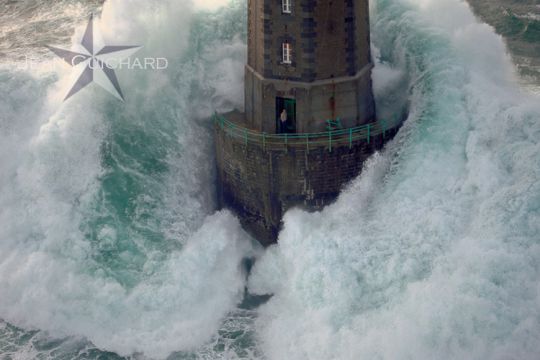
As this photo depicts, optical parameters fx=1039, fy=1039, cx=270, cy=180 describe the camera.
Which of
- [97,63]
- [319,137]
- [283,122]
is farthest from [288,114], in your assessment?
[97,63]

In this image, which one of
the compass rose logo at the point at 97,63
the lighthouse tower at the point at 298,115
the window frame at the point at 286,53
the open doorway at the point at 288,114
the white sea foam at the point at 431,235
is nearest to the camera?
the white sea foam at the point at 431,235

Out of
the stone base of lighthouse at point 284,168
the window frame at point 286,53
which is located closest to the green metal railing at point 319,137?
the stone base of lighthouse at point 284,168

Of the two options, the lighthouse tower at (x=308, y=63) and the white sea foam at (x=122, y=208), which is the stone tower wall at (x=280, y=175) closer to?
the lighthouse tower at (x=308, y=63)

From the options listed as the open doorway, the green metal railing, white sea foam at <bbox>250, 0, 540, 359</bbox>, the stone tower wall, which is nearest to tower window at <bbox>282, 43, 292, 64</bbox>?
the open doorway

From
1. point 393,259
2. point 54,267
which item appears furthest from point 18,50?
point 393,259

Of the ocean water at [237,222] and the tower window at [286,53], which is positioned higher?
the tower window at [286,53]

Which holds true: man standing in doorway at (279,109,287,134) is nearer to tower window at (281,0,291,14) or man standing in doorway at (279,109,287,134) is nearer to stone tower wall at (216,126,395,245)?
stone tower wall at (216,126,395,245)

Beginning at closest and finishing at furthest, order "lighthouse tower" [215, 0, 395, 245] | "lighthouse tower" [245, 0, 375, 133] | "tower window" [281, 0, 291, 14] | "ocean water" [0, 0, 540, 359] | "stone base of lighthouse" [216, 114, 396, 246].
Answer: "ocean water" [0, 0, 540, 359] < "tower window" [281, 0, 291, 14] < "lighthouse tower" [245, 0, 375, 133] < "lighthouse tower" [215, 0, 395, 245] < "stone base of lighthouse" [216, 114, 396, 246]
